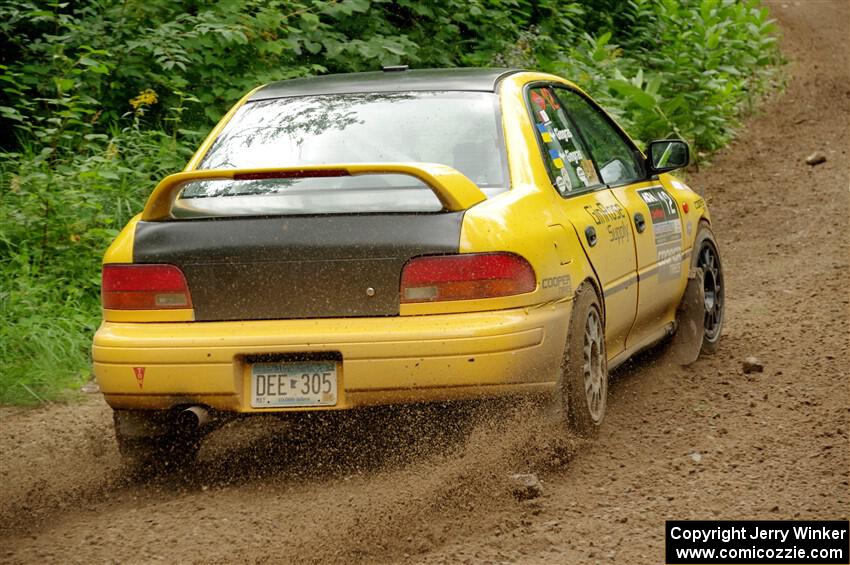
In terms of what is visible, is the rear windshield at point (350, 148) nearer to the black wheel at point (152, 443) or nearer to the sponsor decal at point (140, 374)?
the sponsor decal at point (140, 374)

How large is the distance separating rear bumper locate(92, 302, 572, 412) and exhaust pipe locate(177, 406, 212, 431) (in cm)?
5

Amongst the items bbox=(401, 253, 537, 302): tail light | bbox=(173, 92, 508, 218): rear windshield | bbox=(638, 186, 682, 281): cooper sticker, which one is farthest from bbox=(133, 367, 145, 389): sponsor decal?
bbox=(638, 186, 682, 281): cooper sticker

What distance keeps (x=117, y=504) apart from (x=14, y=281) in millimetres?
3140

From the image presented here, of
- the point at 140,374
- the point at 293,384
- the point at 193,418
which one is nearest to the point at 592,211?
the point at 293,384

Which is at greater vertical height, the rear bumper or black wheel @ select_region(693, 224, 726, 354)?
the rear bumper

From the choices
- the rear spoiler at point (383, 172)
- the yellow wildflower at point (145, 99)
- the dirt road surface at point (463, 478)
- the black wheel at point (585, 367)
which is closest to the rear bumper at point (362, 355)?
the black wheel at point (585, 367)

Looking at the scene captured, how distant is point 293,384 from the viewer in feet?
14.7

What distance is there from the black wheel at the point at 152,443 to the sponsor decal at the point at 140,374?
29 centimetres

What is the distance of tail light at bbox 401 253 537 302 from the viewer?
4.41 meters

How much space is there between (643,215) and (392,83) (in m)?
1.40

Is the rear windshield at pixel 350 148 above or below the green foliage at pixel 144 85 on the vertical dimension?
above

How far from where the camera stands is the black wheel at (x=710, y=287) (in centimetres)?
685

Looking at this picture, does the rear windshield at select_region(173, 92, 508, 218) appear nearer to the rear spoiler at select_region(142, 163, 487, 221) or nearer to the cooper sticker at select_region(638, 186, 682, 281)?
the rear spoiler at select_region(142, 163, 487, 221)

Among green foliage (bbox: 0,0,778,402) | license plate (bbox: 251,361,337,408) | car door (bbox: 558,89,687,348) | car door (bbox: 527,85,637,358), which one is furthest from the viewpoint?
green foliage (bbox: 0,0,778,402)
